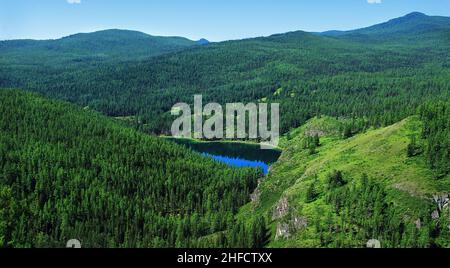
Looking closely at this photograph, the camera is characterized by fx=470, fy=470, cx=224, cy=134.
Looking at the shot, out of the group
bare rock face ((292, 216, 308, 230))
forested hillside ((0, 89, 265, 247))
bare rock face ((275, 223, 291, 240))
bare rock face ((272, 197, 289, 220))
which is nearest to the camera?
bare rock face ((292, 216, 308, 230))

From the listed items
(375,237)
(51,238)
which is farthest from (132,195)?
(375,237)

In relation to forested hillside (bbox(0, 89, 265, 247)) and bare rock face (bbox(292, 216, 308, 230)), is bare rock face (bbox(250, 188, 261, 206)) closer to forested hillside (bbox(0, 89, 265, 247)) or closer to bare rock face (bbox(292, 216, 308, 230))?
forested hillside (bbox(0, 89, 265, 247))

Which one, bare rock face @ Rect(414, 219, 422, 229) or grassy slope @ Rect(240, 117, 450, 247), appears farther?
grassy slope @ Rect(240, 117, 450, 247)

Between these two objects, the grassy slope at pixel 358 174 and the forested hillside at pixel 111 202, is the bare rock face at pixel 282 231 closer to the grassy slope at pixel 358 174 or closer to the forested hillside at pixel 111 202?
the grassy slope at pixel 358 174

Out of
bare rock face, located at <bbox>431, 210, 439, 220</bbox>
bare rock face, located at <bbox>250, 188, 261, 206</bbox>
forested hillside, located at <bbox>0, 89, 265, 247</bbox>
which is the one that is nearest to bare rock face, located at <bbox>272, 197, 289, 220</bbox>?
forested hillside, located at <bbox>0, 89, 265, 247</bbox>

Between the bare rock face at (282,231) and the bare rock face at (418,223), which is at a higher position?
the bare rock face at (418,223)

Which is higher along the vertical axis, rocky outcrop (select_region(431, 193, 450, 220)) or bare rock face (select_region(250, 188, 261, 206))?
rocky outcrop (select_region(431, 193, 450, 220))

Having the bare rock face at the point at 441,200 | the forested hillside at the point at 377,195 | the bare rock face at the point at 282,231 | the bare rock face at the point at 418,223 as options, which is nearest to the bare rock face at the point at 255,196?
the forested hillside at the point at 377,195

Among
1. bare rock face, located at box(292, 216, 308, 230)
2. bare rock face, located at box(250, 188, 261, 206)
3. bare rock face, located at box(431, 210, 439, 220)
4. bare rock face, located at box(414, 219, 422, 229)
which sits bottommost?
bare rock face, located at box(250, 188, 261, 206)
